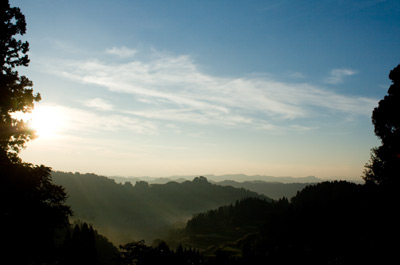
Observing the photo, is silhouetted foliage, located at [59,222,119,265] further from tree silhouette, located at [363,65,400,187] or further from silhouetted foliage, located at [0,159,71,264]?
tree silhouette, located at [363,65,400,187]

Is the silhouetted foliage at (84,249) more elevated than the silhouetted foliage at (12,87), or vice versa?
the silhouetted foliage at (12,87)

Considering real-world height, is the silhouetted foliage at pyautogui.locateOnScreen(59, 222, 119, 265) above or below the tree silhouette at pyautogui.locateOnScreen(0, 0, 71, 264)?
below

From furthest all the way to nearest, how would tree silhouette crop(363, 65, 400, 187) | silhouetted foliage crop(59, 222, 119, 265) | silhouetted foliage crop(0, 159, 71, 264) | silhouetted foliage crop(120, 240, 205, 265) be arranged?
tree silhouette crop(363, 65, 400, 187) < silhouetted foliage crop(59, 222, 119, 265) < silhouetted foliage crop(0, 159, 71, 264) < silhouetted foliage crop(120, 240, 205, 265)

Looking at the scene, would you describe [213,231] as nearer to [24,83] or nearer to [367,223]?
[367,223]

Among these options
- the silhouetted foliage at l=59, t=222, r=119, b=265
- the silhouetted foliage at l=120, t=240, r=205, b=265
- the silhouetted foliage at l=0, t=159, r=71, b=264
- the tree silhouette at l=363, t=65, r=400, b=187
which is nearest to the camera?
the silhouetted foliage at l=120, t=240, r=205, b=265

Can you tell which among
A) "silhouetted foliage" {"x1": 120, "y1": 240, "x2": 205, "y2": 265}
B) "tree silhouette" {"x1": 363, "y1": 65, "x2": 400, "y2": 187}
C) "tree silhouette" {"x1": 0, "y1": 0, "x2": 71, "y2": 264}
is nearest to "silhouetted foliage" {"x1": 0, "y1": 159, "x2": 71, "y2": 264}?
"tree silhouette" {"x1": 0, "y1": 0, "x2": 71, "y2": 264}

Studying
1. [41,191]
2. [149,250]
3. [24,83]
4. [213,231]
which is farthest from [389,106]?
[213,231]

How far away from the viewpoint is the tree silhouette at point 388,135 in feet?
73.8

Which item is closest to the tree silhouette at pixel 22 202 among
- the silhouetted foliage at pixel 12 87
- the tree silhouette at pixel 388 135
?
the silhouetted foliage at pixel 12 87

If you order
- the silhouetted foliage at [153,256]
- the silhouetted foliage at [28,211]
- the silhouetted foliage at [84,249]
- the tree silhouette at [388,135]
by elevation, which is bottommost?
the silhouetted foliage at [84,249]

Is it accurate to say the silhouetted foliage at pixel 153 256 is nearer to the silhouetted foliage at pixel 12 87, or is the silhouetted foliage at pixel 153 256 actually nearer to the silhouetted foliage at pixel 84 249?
the silhouetted foliage at pixel 84 249

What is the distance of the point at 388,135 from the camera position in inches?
914

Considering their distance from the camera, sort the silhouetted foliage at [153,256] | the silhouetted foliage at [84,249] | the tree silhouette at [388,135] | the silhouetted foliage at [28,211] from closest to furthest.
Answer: the silhouetted foliage at [153,256], the silhouetted foliage at [28,211], the silhouetted foliage at [84,249], the tree silhouette at [388,135]

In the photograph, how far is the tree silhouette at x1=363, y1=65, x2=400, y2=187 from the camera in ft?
73.8
